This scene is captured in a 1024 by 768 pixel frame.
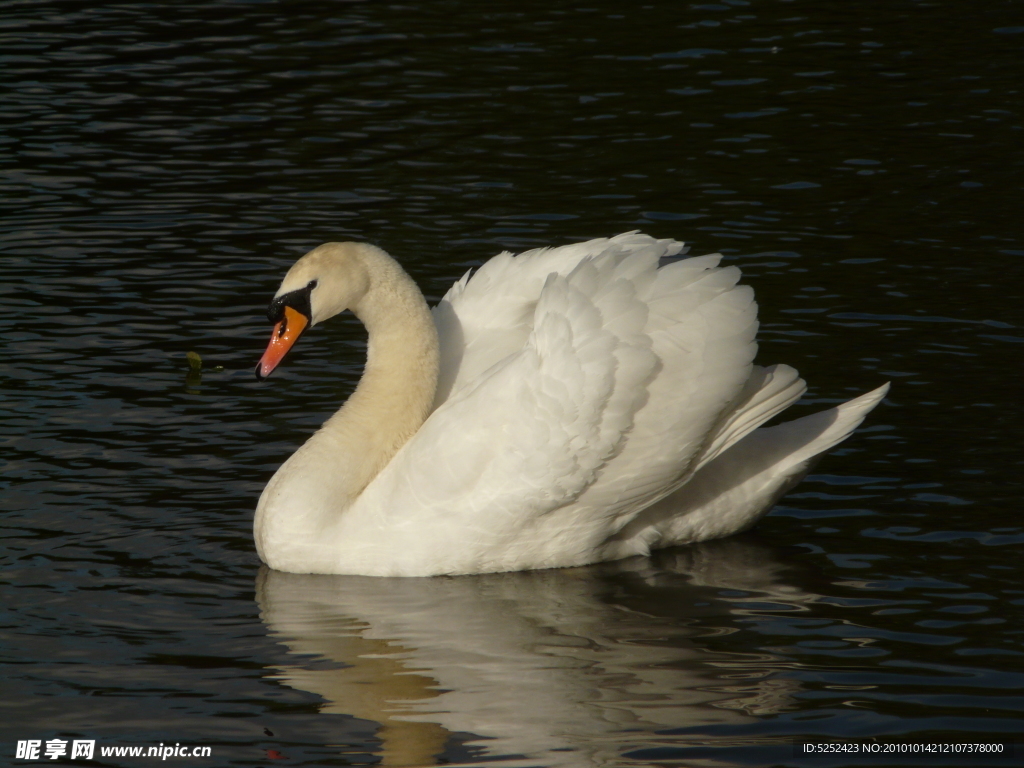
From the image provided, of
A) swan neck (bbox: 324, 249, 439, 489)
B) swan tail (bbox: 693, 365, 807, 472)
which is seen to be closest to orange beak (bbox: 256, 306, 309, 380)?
swan neck (bbox: 324, 249, 439, 489)

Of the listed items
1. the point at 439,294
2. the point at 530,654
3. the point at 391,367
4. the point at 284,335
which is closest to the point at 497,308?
the point at 391,367

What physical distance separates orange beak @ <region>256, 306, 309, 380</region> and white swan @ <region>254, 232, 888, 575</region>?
0.01 meters

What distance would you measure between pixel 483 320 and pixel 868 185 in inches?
258

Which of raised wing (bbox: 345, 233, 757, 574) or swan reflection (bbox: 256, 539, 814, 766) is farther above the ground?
raised wing (bbox: 345, 233, 757, 574)

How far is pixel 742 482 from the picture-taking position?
28.0 feet

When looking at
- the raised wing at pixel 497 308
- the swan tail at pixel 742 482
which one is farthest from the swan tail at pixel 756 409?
the raised wing at pixel 497 308

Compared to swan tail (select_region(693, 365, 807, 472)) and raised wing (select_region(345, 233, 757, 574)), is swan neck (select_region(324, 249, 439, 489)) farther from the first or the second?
swan tail (select_region(693, 365, 807, 472))

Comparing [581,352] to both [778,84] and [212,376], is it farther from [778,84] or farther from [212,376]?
[778,84]

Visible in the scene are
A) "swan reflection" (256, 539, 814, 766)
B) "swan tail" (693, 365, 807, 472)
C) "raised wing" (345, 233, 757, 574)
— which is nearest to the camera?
"swan reflection" (256, 539, 814, 766)

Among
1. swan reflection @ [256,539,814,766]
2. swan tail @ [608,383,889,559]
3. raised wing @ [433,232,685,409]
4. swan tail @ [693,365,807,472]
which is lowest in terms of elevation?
swan reflection @ [256,539,814,766]

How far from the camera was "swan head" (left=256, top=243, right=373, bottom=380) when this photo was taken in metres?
8.24

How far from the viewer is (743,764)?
6211mm

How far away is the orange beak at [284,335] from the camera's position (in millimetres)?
8266

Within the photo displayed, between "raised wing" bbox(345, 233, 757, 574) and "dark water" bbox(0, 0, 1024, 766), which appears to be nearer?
"dark water" bbox(0, 0, 1024, 766)
